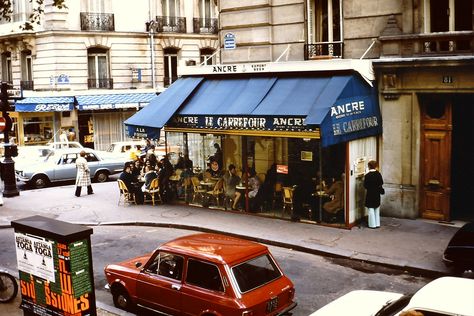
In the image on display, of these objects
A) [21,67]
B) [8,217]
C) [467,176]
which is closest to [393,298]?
[467,176]

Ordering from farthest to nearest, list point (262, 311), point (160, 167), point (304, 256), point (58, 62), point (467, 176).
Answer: point (58, 62), point (160, 167), point (467, 176), point (304, 256), point (262, 311)

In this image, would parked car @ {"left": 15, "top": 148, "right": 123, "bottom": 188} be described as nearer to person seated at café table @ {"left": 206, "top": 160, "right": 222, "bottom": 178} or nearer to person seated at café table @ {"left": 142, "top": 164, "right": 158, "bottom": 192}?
person seated at café table @ {"left": 142, "top": 164, "right": 158, "bottom": 192}

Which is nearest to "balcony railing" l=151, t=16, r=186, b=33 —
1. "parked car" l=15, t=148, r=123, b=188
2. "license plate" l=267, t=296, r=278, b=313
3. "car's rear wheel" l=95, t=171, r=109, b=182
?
"parked car" l=15, t=148, r=123, b=188

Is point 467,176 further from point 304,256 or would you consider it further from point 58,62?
point 58,62

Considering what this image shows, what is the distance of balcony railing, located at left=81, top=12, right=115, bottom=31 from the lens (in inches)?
1403

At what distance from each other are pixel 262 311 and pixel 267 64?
1008 centimetres

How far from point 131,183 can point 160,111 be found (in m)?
2.99

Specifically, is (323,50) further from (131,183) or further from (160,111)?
(131,183)

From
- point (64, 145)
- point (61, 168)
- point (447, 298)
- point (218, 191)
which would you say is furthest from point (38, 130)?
point (447, 298)

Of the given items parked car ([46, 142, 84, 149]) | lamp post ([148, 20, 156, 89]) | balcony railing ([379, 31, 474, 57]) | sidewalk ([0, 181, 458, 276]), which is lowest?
sidewalk ([0, 181, 458, 276])

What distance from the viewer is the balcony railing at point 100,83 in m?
36.4

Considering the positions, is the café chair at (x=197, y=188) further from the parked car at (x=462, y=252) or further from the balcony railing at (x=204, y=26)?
the balcony railing at (x=204, y=26)

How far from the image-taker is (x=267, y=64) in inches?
686

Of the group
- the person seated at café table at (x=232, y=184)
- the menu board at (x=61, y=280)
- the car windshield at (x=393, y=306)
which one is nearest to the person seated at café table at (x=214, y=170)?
the person seated at café table at (x=232, y=184)
